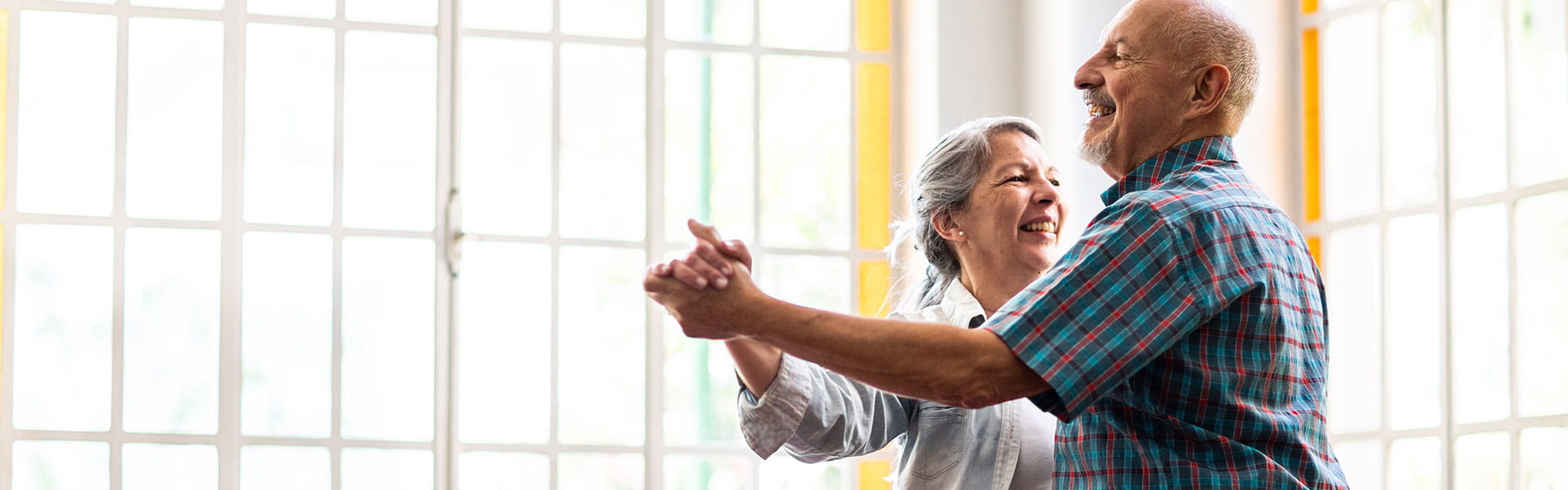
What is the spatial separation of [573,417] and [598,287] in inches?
12.8

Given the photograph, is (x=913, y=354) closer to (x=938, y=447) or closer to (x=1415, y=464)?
(x=938, y=447)

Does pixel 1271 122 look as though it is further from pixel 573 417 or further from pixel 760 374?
pixel 760 374

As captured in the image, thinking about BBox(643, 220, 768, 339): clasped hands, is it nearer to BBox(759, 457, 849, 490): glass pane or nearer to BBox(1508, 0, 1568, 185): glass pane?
BBox(1508, 0, 1568, 185): glass pane

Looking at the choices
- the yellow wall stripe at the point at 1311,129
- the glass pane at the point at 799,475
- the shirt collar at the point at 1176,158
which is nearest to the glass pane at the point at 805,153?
the glass pane at the point at 799,475

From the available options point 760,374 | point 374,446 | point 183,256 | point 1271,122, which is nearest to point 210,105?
point 183,256

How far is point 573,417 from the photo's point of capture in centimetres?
410

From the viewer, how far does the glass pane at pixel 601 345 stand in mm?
4113

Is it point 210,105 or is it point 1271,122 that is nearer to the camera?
point 210,105

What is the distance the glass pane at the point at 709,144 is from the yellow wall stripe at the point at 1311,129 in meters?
1.39

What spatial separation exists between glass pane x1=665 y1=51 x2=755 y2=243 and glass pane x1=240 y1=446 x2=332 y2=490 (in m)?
1.01

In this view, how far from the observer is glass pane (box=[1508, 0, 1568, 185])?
3354 millimetres

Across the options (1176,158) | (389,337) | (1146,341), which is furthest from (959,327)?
(389,337)

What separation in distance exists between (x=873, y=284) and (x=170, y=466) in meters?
1.76

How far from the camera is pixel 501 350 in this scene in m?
4.06
